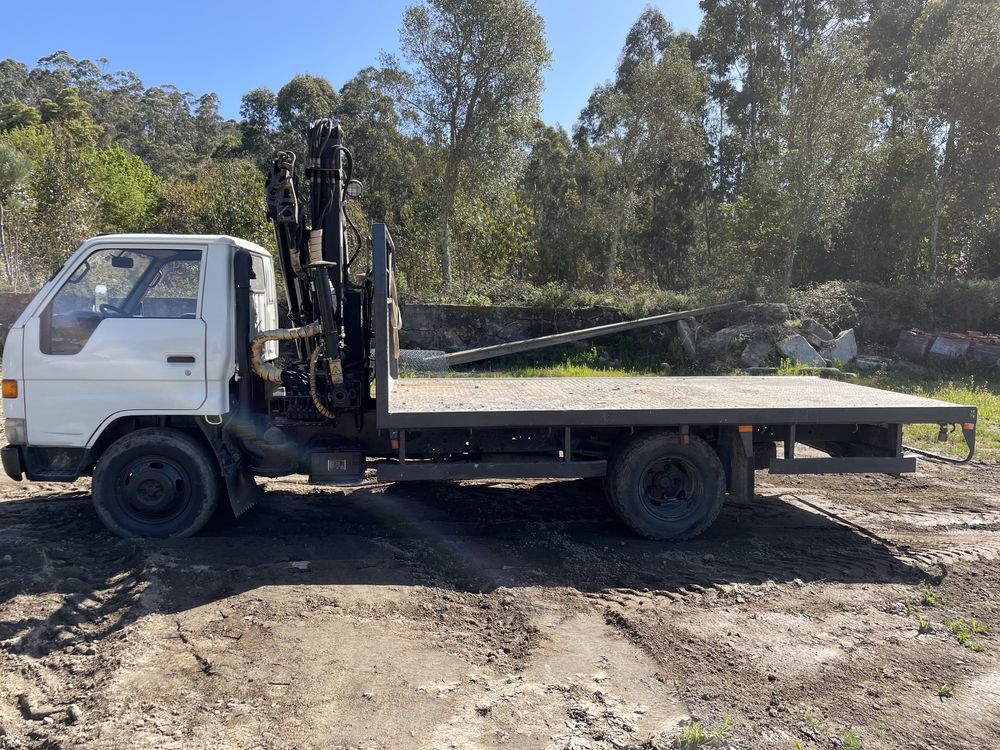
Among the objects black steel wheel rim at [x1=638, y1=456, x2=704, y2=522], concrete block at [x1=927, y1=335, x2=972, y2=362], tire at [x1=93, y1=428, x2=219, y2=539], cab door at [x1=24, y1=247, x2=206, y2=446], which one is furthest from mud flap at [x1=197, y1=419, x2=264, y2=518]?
concrete block at [x1=927, y1=335, x2=972, y2=362]

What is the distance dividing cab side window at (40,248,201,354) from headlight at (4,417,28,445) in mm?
594

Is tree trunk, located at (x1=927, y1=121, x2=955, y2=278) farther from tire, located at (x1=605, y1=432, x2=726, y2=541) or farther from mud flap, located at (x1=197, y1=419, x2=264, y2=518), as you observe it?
mud flap, located at (x1=197, y1=419, x2=264, y2=518)

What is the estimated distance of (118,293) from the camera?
5.63 meters

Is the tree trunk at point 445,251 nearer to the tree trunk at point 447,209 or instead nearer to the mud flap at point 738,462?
the tree trunk at point 447,209

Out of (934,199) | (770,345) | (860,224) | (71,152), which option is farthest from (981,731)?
(71,152)

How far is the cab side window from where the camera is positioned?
217 inches

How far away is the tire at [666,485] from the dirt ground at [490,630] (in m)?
0.20

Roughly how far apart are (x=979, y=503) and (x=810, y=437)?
2.49 m

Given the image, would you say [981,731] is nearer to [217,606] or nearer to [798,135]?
[217,606]

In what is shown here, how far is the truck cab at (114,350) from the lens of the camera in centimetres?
549

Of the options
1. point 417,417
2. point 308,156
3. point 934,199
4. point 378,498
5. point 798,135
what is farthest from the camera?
point 934,199

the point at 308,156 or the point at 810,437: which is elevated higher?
the point at 308,156

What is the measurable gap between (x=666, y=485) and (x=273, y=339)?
3.49 meters

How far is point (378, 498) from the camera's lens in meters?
7.14
